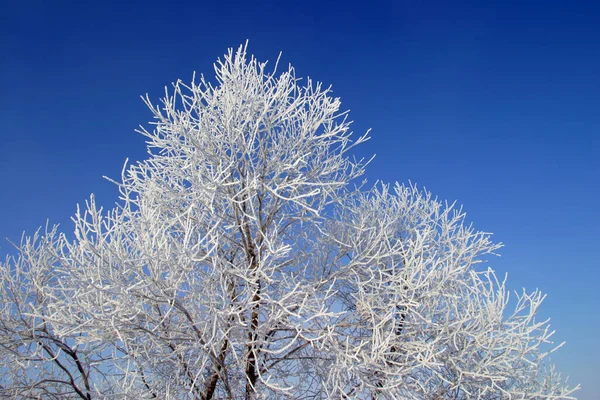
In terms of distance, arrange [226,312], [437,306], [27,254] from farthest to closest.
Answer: [27,254]
[437,306]
[226,312]

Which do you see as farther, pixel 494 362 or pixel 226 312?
pixel 494 362

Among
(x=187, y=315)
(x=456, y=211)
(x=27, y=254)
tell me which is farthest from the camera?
(x=456, y=211)

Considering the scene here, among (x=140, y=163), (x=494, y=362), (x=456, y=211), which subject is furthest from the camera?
(x=456, y=211)

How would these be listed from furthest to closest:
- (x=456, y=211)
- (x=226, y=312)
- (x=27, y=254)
Answer: 1. (x=456, y=211)
2. (x=27, y=254)
3. (x=226, y=312)

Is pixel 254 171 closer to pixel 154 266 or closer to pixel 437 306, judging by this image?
pixel 154 266

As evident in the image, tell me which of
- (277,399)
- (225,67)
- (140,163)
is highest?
(225,67)

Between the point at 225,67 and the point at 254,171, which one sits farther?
the point at 225,67

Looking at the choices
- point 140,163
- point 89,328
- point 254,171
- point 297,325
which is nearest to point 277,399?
point 297,325

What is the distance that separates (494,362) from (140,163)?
17.8 ft

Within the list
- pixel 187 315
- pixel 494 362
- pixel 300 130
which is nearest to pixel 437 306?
pixel 494 362

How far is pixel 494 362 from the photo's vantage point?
6.33 m

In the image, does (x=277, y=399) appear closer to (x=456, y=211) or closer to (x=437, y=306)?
(x=437, y=306)

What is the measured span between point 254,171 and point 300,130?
113 centimetres

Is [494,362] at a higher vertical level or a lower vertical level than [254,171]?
lower
